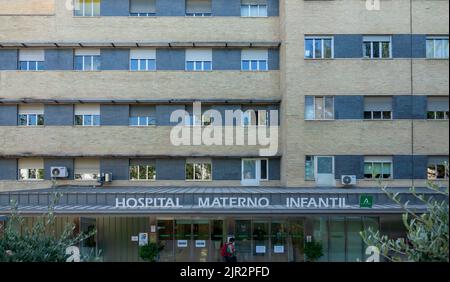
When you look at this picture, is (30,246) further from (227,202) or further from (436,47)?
(436,47)

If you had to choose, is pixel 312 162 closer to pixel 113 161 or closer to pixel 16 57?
pixel 113 161

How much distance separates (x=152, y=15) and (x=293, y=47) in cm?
684

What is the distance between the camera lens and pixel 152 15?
19.0 meters

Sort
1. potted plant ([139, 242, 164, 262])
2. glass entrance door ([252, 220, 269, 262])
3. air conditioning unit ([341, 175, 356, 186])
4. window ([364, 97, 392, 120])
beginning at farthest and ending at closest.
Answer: window ([364, 97, 392, 120]) → air conditioning unit ([341, 175, 356, 186]) → glass entrance door ([252, 220, 269, 262]) → potted plant ([139, 242, 164, 262])

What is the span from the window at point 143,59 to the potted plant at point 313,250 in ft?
34.8

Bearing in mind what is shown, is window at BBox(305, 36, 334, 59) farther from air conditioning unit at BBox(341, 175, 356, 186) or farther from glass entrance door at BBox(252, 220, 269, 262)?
glass entrance door at BBox(252, 220, 269, 262)

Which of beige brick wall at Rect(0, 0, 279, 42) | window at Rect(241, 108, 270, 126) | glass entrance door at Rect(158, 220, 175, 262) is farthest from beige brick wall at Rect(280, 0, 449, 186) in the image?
glass entrance door at Rect(158, 220, 175, 262)

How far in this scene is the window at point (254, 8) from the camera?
1897cm

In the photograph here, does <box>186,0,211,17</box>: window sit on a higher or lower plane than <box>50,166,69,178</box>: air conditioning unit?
higher

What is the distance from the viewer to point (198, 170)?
18.9 m

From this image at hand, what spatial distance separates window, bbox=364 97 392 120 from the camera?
17.9 m

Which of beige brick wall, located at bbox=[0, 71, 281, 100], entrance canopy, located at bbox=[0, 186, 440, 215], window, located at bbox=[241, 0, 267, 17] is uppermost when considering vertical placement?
window, located at bbox=[241, 0, 267, 17]

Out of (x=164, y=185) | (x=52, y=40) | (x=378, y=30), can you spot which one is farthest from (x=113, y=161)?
(x=378, y=30)

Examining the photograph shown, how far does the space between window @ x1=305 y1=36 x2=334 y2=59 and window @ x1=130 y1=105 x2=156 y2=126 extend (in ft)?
25.1
